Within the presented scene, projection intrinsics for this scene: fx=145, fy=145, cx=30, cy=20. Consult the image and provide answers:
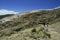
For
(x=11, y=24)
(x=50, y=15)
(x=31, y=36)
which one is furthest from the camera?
(x=50, y=15)

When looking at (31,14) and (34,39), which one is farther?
(31,14)

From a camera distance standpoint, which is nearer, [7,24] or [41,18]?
[7,24]

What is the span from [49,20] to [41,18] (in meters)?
1.81

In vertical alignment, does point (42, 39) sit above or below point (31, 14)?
below

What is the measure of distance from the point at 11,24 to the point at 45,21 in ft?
22.6

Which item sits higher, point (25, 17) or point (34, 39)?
point (25, 17)

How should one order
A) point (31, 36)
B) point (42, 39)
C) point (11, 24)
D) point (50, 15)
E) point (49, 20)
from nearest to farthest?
point (42, 39) < point (31, 36) < point (11, 24) < point (49, 20) < point (50, 15)

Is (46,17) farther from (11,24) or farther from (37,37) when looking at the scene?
(37,37)

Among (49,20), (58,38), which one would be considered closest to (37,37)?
(58,38)

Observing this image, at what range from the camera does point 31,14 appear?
33438mm

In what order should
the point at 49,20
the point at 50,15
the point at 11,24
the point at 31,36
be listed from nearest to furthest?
the point at 31,36, the point at 11,24, the point at 49,20, the point at 50,15

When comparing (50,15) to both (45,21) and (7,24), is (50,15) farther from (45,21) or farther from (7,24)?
(7,24)

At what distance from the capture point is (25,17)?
104 feet

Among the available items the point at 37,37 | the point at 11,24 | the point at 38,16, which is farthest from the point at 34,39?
the point at 38,16
